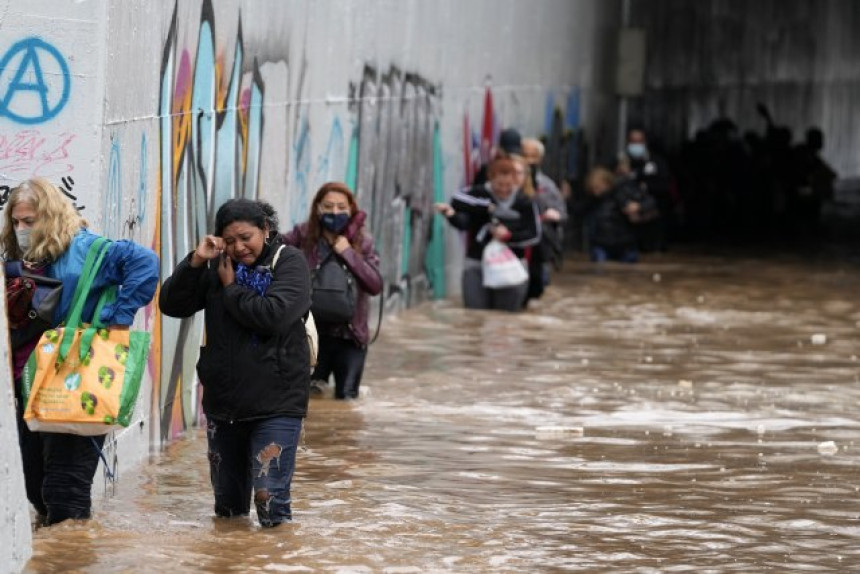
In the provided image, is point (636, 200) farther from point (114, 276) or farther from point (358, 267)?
point (114, 276)

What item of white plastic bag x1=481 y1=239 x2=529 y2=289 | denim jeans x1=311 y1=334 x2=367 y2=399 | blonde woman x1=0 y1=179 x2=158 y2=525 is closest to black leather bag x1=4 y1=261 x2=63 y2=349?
blonde woman x1=0 y1=179 x2=158 y2=525

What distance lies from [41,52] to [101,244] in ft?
4.24

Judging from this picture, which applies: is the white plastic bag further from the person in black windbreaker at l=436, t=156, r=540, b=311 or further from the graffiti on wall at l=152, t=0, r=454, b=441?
the graffiti on wall at l=152, t=0, r=454, b=441

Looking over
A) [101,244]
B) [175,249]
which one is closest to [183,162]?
[175,249]

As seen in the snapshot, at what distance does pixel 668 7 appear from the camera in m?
37.4

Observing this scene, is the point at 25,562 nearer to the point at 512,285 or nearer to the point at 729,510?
the point at 729,510

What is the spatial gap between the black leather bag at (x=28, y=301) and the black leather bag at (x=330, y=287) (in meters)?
4.11

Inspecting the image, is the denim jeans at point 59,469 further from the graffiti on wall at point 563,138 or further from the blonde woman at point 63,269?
the graffiti on wall at point 563,138

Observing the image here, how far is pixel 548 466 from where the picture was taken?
10.4 metres

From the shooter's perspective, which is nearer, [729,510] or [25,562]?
[25,562]

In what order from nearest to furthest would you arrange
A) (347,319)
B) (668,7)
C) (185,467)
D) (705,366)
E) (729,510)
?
(729,510)
(185,467)
(347,319)
(705,366)
(668,7)

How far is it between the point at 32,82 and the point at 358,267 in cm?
353

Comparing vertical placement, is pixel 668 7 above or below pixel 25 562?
above

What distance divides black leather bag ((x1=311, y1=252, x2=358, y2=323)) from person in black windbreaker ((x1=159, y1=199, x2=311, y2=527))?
12.1 feet
